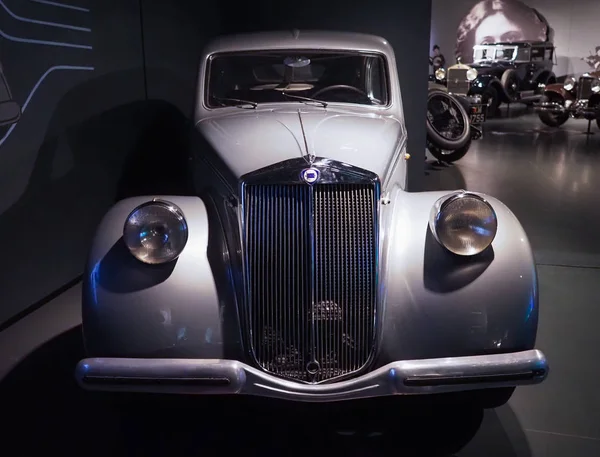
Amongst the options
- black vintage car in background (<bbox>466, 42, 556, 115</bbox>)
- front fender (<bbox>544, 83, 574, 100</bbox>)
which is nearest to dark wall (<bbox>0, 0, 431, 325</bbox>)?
front fender (<bbox>544, 83, 574, 100</bbox>)

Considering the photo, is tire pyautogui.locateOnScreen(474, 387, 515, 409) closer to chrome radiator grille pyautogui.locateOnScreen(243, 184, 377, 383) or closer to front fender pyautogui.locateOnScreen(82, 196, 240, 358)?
chrome radiator grille pyautogui.locateOnScreen(243, 184, 377, 383)

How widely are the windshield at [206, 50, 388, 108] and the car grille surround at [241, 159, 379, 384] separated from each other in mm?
1295

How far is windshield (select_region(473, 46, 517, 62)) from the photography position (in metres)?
15.4

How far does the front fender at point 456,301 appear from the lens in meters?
2.21

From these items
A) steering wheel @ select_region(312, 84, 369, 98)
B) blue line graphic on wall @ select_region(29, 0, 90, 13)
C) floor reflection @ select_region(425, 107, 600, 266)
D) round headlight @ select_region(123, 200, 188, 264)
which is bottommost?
floor reflection @ select_region(425, 107, 600, 266)

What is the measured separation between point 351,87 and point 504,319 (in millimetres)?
1830

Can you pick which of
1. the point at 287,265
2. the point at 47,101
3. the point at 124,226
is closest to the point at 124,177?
the point at 47,101

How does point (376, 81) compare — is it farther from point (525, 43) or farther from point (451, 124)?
point (525, 43)

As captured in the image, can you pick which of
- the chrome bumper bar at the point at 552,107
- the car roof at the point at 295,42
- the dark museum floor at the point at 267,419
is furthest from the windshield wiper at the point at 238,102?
the chrome bumper bar at the point at 552,107

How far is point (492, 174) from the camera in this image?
7324mm

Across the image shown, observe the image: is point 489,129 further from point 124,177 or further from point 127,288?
point 127,288

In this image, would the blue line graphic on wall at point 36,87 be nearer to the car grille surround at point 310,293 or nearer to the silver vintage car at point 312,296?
the silver vintage car at point 312,296

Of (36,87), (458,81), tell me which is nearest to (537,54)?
(458,81)

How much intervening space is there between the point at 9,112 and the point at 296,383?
2414mm
